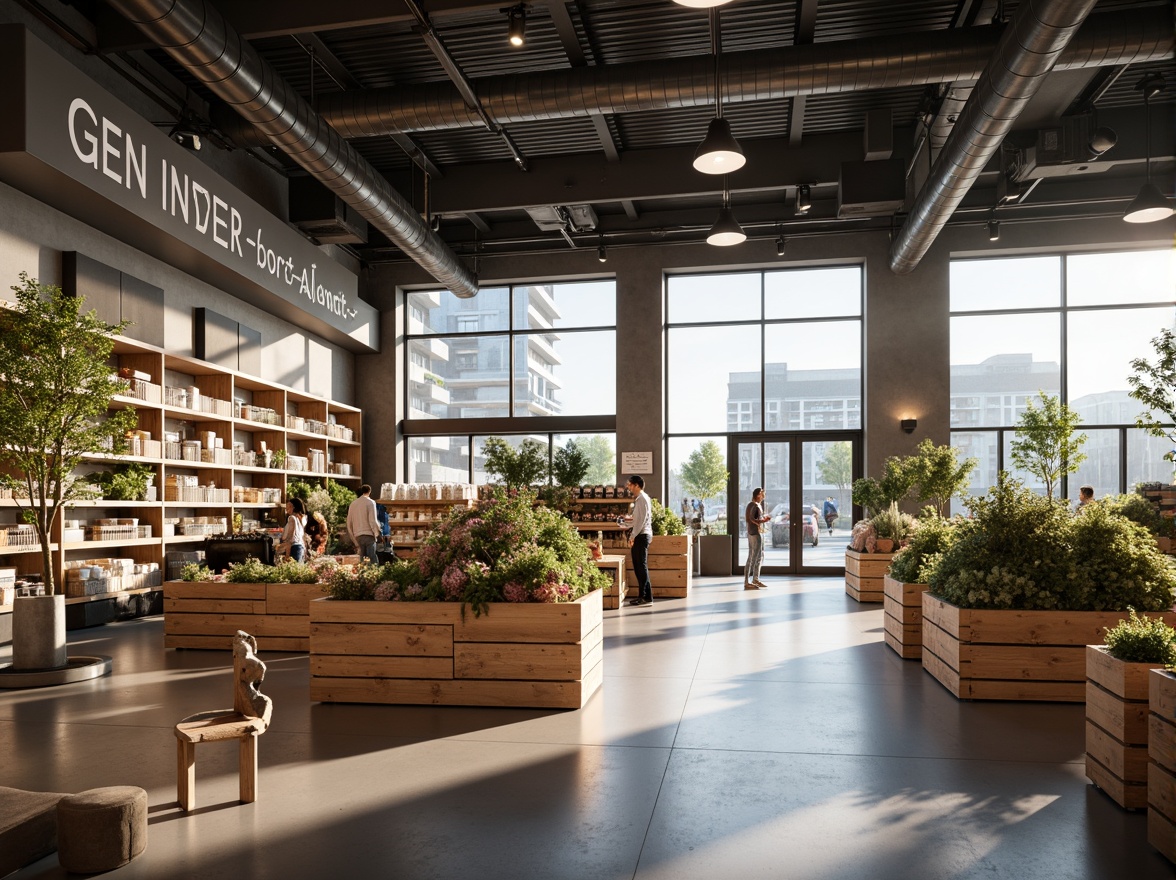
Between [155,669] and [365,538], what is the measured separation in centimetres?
355

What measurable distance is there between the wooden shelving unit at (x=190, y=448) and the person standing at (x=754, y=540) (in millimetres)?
6784

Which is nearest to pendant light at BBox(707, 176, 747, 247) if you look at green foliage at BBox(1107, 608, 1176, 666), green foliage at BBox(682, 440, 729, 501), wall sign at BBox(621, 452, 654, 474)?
wall sign at BBox(621, 452, 654, 474)

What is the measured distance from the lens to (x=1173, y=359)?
12.2 feet

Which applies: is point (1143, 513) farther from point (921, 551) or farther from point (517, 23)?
point (517, 23)

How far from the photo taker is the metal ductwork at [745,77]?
7242mm

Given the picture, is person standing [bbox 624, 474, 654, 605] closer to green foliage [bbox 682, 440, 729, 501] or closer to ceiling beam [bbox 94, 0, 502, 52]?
green foliage [bbox 682, 440, 729, 501]

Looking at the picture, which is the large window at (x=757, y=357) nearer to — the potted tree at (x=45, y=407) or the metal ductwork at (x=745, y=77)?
the metal ductwork at (x=745, y=77)

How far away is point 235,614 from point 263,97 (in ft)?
14.9

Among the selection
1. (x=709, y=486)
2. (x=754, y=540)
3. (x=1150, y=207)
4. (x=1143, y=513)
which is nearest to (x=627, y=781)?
(x=754, y=540)

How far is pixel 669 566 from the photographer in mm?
11312

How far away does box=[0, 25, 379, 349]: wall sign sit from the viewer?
21.7ft

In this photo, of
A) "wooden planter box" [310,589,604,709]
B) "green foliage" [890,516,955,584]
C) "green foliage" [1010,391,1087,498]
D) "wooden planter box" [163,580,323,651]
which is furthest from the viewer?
"green foliage" [1010,391,1087,498]

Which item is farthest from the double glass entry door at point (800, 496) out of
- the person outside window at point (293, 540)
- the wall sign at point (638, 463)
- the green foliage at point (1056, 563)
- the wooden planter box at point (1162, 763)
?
the wooden planter box at point (1162, 763)

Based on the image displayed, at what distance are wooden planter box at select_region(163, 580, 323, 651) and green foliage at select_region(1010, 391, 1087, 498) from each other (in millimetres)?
10867
